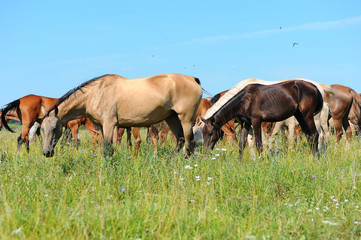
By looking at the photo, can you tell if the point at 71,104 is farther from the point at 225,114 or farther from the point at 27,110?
the point at 27,110

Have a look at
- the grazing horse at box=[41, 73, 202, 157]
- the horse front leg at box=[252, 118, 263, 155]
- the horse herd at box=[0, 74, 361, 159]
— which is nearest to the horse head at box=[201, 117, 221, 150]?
the horse herd at box=[0, 74, 361, 159]

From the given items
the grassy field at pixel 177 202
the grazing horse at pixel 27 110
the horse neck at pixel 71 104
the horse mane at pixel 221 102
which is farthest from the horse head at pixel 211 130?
the grazing horse at pixel 27 110

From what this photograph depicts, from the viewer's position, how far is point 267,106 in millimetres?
7953

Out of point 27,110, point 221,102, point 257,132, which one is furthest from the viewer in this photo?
point 27,110

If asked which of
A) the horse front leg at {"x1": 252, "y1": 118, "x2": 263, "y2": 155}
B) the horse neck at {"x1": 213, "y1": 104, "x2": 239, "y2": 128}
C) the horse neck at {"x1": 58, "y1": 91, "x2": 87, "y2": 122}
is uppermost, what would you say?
the horse neck at {"x1": 58, "y1": 91, "x2": 87, "y2": 122}

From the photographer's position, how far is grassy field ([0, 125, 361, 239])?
319 centimetres

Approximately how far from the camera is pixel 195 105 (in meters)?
8.13

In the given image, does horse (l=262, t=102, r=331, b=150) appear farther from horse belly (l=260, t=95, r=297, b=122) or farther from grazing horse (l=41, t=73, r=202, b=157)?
grazing horse (l=41, t=73, r=202, b=157)

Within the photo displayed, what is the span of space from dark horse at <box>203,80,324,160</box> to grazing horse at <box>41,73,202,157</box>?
765 mm

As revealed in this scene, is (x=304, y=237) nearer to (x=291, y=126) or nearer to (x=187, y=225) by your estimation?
(x=187, y=225)

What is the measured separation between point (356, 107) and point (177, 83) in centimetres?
796

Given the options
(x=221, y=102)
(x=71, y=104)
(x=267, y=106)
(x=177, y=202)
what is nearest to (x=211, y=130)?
(x=221, y=102)

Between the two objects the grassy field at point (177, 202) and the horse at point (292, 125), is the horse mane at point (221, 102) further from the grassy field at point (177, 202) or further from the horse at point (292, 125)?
the grassy field at point (177, 202)

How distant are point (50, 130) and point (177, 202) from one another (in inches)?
167
